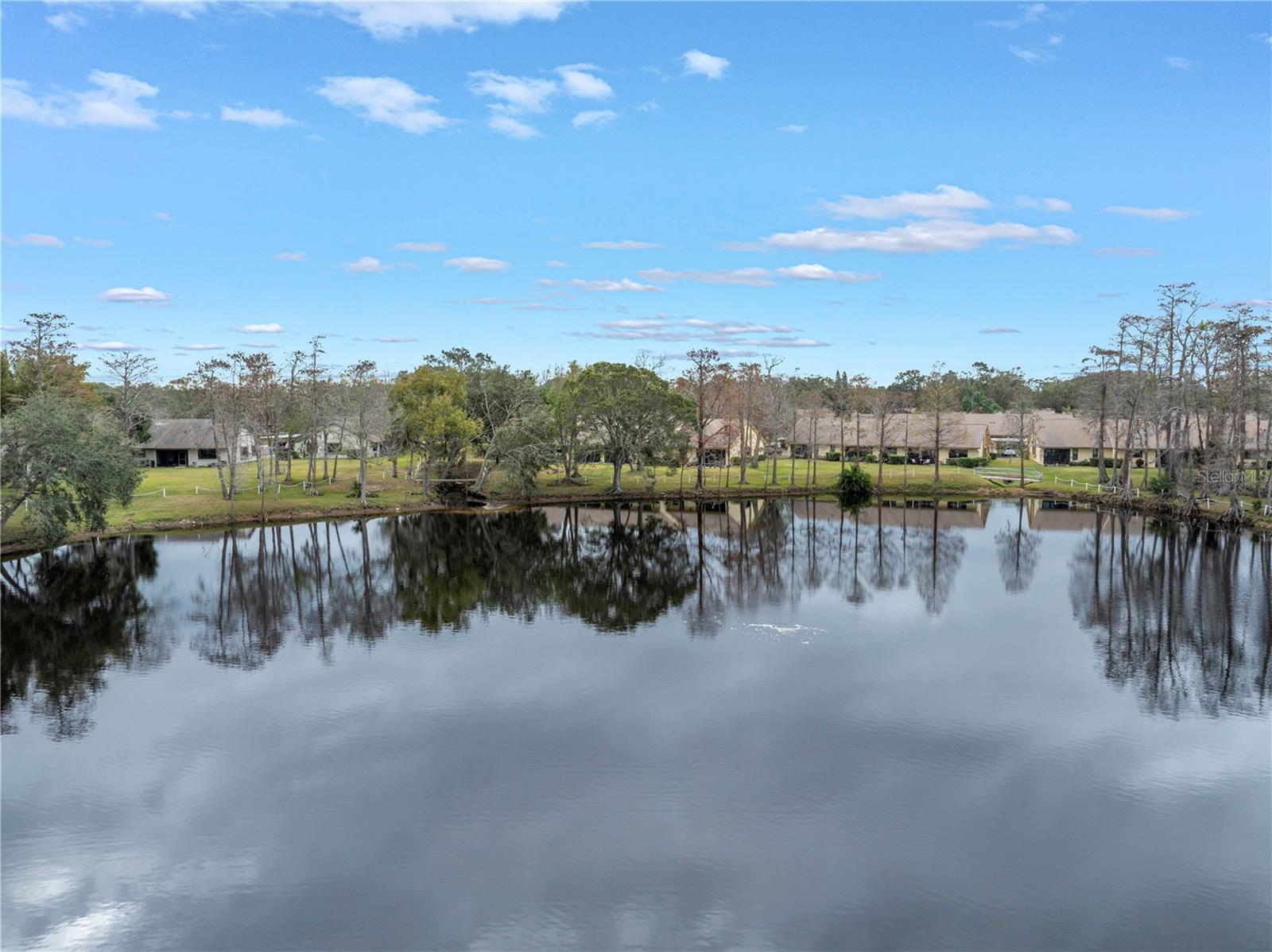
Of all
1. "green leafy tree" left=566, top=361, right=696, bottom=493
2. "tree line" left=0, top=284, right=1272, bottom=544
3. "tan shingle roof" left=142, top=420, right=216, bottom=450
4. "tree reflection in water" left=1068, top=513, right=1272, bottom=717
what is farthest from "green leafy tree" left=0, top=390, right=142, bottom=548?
"tan shingle roof" left=142, top=420, right=216, bottom=450

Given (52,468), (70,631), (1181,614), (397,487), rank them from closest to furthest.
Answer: (70,631) → (1181,614) → (52,468) → (397,487)

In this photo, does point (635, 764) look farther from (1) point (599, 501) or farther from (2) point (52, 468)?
(1) point (599, 501)

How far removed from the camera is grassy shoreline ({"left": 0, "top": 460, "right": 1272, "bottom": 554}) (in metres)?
47.3

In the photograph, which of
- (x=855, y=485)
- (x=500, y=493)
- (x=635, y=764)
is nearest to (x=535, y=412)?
(x=500, y=493)

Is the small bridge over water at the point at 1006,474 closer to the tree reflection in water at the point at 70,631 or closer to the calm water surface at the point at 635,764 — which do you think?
the calm water surface at the point at 635,764

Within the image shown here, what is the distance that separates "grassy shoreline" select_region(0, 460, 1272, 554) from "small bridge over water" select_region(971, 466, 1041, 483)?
102cm

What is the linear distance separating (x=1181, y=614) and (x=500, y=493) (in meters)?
42.2

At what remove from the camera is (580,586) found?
3450 cm

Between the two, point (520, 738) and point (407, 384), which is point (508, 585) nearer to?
point (520, 738)

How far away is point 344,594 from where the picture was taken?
3275 centimetres

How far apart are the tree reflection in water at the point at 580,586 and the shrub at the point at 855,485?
519 inches

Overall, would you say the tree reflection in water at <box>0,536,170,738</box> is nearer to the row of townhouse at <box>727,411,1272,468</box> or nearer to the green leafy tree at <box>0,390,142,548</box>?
the green leafy tree at <box>0,390,142,548</box>

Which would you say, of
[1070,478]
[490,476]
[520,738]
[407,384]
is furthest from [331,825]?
[1070,478]

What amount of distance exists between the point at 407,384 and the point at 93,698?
124ft
